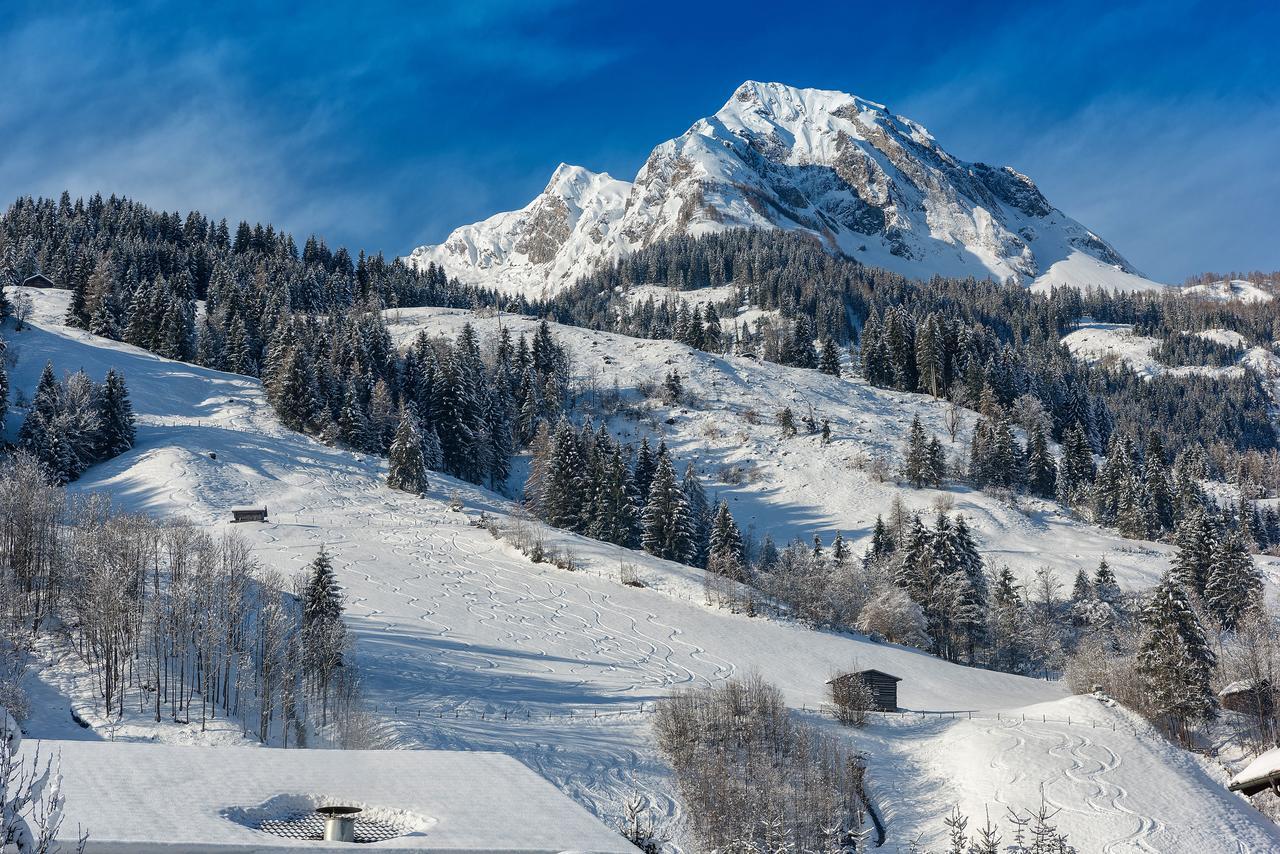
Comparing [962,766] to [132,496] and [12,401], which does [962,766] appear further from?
[12,401]

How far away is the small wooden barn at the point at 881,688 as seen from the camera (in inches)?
1919

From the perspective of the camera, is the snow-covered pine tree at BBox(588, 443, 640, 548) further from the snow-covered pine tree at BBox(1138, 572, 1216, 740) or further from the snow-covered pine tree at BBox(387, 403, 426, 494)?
the snow-covered pine tree at BBox(1138, 572, 1216, 740)

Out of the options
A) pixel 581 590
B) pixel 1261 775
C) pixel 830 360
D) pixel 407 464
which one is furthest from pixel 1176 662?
pixel 830 360

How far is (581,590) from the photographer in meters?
62.2

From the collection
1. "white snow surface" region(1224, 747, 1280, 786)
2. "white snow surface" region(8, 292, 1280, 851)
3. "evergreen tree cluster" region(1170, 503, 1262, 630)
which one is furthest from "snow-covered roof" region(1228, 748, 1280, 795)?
"evergreen tree cluster" region(1170, 503, 1262, 630)

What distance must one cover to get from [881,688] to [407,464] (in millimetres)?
48662

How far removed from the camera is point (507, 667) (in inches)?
1891

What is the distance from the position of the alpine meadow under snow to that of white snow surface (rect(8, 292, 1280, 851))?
0.32m

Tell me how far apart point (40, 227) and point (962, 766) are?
6699 inches

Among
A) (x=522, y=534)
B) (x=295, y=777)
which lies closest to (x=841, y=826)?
(x=295, y=777)

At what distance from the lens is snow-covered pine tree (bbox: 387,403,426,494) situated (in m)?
81.9

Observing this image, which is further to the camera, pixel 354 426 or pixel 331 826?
pixel 354 426

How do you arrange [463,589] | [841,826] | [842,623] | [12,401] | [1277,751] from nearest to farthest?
[1277,751] → [841,826] → [463,589] → [842,623] → [12,401]

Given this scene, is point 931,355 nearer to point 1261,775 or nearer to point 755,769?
point 755,769
